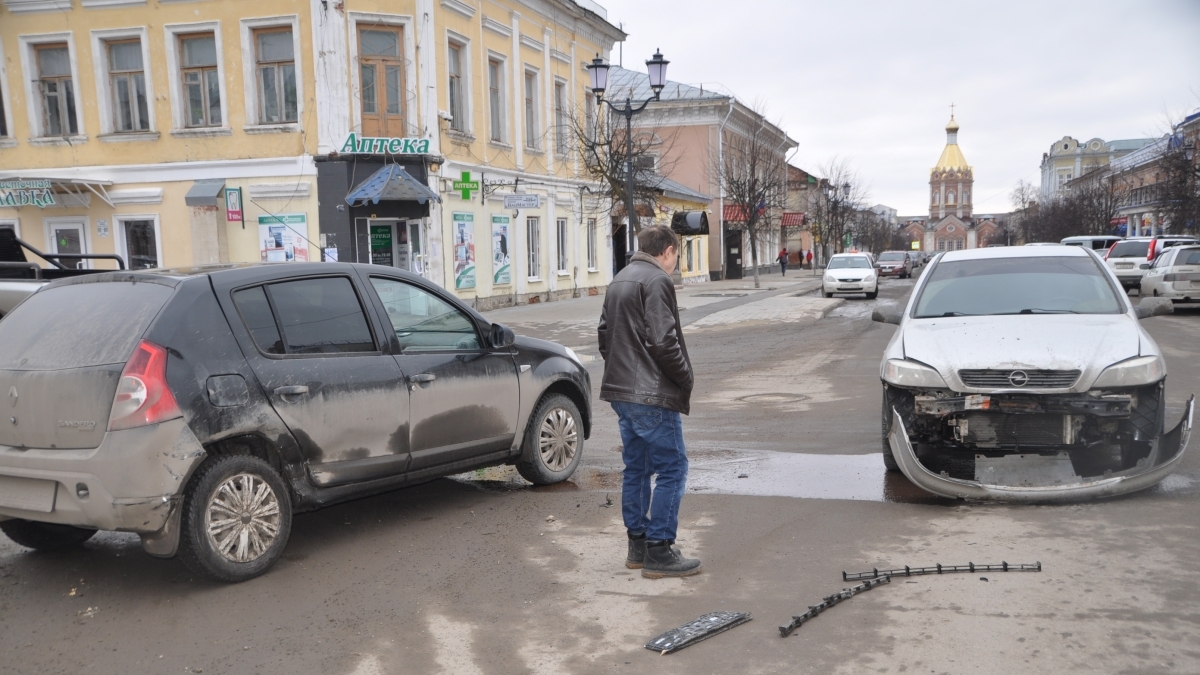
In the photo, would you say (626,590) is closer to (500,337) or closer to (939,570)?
(939,570)

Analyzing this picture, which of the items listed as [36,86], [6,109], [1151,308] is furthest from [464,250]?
[1151,308]

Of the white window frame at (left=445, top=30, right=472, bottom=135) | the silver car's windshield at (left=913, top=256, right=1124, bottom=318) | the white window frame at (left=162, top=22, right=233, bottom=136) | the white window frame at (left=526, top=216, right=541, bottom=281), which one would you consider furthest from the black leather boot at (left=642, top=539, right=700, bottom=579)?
the white window frame at (left=526, top=216, right=541, bottom=281)

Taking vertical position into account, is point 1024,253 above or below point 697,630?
above

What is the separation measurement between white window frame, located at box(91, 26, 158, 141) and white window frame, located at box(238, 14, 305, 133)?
2072 mm

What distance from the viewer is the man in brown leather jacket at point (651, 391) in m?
4.70

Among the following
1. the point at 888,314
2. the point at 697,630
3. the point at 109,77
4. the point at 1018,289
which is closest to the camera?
the point at 697,630

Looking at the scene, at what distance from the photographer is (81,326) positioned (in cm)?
480

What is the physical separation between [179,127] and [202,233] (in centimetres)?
278

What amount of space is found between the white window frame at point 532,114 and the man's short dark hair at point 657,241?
81.7 ft

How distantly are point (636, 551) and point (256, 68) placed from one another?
21366 mm

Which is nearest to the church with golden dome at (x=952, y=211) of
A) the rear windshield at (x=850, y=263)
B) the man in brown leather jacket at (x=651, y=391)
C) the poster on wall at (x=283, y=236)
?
the rear windshield at (x=850, y=263)

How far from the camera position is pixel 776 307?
89.9ft

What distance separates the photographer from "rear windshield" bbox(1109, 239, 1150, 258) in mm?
27203

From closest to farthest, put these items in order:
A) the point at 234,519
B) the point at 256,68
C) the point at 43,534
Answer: the point at 234,519 < the point at 43,534 < the point at 256,68
